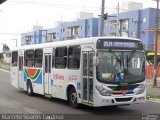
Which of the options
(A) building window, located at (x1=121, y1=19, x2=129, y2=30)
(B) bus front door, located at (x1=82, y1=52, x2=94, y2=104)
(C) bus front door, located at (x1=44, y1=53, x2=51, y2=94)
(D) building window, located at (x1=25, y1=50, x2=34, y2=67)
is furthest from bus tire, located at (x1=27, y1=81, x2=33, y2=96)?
(A) building window, located at (x1=121, y1=19, x2=129, y2=30)

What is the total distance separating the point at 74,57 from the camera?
15672 mm

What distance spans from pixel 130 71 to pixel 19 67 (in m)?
10.2

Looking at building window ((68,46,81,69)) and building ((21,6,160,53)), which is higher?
building ((21,6,160,53))

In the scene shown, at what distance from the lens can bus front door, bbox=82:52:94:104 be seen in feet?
46.8

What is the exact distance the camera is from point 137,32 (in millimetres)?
80500

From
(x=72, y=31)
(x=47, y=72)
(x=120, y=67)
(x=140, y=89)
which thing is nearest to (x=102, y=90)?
(x=120, y=67)

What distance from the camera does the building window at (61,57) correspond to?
54.7 feet

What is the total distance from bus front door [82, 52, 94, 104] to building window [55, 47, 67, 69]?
1.93 m

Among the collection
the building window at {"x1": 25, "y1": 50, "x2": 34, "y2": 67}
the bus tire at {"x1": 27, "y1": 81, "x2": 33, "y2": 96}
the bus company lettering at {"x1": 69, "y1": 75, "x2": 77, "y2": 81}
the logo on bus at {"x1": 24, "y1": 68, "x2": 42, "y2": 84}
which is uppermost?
the building window at {"x1": 25, "y1": 50, "x2": 34, "y2": 67}

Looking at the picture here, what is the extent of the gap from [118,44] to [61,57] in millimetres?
3357

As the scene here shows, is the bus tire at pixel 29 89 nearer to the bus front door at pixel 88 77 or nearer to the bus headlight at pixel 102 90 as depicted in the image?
the bus front door at pixel 88 77

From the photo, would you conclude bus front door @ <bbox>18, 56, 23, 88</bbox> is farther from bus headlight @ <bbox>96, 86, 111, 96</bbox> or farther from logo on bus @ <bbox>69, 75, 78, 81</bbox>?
bus headlight @ <bbox>96, 86, 111, 96</bbox>

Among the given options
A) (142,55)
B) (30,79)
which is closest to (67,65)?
(142,55)

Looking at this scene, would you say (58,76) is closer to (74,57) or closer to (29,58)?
(74,57)
